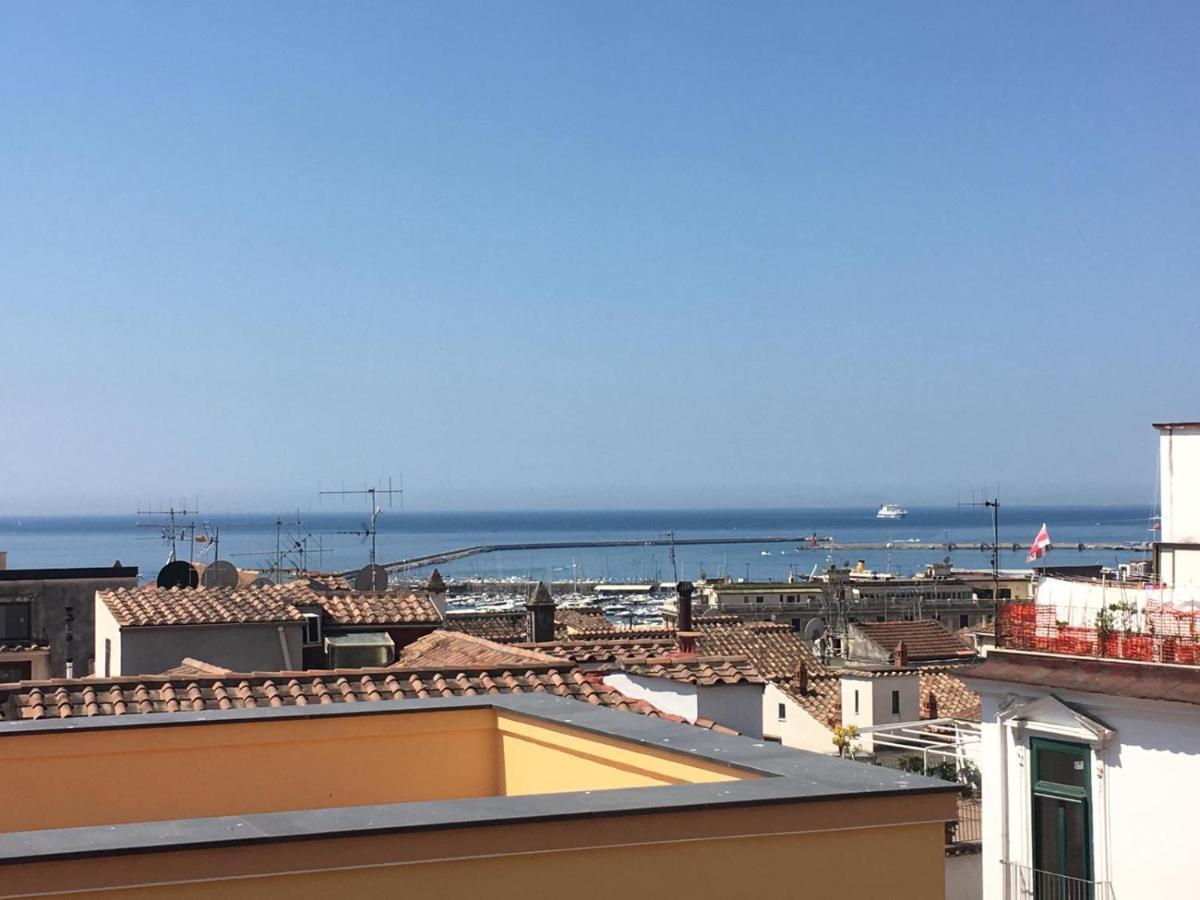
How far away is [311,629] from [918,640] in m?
24.0

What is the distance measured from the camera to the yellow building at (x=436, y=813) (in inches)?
142

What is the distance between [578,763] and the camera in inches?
223

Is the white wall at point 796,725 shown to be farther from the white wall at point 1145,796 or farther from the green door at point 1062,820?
the white wall at point 1145,796

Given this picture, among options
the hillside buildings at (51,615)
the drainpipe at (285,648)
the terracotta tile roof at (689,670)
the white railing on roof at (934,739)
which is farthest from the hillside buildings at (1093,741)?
the hillside buildings at (51,615)

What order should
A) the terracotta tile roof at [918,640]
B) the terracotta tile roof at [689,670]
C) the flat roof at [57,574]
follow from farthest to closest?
the terracotta tile roof at [918,640] → the flat roof at [57,574] → the terracotta tile roof at [689,670]

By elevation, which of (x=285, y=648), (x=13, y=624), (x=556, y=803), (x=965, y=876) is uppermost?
(x=556, y=803)

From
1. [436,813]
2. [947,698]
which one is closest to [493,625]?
[947,698]

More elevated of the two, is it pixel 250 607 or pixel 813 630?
pixel 250 607

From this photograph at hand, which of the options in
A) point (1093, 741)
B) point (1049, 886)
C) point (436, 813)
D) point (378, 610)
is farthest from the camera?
point (378, 610)

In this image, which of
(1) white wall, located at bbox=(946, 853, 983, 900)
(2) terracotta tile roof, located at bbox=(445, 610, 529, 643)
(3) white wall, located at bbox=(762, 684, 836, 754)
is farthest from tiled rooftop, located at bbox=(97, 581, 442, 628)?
(2) terracotta tile roof, located at bbox=(445, 610, 529, 643)

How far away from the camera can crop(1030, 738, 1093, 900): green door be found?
13766 mm

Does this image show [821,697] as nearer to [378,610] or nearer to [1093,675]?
[378,610]

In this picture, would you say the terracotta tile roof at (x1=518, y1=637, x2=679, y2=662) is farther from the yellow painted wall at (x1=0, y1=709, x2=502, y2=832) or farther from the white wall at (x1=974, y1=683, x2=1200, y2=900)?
the yellow painted wall at (x1=0, y1=709, x2=502, y2=832)

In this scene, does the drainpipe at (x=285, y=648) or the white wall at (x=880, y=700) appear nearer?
the drainpipe at (x=285, y=648)
